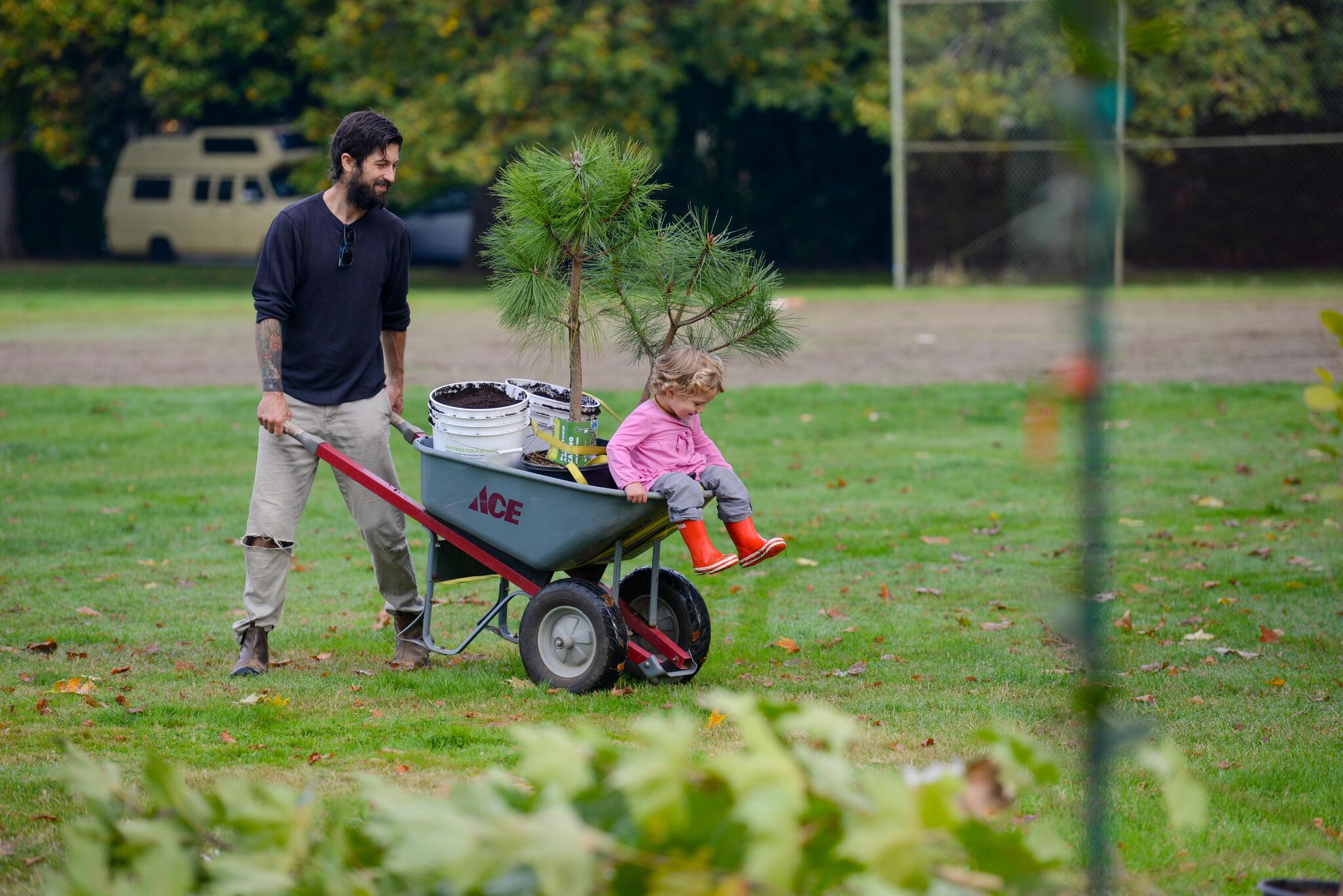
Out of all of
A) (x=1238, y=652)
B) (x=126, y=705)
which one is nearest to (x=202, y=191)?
(x=126, y=705)

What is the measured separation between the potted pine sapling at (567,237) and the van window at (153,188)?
24.2 metres

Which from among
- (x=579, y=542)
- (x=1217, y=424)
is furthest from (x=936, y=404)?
(x=579, y=542)

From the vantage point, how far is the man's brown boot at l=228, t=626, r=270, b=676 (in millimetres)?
4656

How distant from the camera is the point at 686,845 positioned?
157 centimetres

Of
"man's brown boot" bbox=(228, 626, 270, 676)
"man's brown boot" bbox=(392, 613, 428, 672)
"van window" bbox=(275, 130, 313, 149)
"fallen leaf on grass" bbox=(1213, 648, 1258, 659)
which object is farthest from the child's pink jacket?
"van window" bbox=(275, 130, 313, 149)

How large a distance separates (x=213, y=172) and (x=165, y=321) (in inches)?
402

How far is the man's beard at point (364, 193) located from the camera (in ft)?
14.8

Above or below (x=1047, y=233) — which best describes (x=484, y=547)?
below

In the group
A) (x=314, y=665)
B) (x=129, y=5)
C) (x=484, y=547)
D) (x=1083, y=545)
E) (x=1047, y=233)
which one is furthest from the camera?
(x=129, y=5)

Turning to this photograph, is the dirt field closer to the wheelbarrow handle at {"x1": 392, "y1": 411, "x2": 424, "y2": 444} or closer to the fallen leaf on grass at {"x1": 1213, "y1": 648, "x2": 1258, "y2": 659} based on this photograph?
the wheelbarrow handle at {"x1": 392, "y1": 411, "x2": 424, "y2": 444}

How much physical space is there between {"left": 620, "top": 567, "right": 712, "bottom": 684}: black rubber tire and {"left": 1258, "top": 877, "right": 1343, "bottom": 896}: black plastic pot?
2.42m

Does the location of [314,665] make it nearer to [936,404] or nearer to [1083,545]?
[1083,545]

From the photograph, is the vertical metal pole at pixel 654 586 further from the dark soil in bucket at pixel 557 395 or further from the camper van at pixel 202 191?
the camper van at pixel 202 191

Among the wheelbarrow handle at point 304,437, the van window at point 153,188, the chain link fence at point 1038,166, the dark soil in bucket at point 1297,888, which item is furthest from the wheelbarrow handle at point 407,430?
the van window at point 153,188
